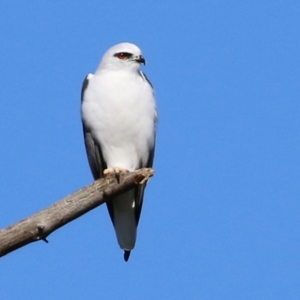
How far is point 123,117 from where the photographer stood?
29.6 ft

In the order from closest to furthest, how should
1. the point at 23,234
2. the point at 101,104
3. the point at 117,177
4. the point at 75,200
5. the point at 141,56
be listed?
the point at 23,234 → the point at 75,200 → the point at 117,177 → the point at 101,104 → the point at 141,56

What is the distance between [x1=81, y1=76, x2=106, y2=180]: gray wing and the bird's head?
0.35m

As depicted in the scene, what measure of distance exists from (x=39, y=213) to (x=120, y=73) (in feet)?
10.6

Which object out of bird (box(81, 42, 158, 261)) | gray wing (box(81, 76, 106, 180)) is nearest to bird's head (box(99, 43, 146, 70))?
bird (box(81, 42, 158, 261))

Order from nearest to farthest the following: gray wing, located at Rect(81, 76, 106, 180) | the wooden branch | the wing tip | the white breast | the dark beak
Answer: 1. the wooden branch
2. the white breast
3. gray wing, located at Rect(81, 76, 106, 180)
4. the wing tip
5. the dark beak

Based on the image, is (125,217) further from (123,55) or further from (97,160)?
(123,55)

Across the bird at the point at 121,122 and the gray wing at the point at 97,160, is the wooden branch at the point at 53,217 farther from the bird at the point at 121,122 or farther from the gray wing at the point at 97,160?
the gray wing at the point at 97,160

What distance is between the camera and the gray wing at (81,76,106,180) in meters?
9.20

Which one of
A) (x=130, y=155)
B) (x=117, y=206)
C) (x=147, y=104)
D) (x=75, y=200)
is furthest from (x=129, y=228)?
(x=75, y=200)

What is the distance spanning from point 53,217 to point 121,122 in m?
2.66

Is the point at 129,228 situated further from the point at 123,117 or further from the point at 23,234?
the point at 23,234

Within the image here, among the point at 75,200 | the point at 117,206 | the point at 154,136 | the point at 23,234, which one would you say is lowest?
the point at 23,234

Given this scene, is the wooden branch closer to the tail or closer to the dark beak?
the tail

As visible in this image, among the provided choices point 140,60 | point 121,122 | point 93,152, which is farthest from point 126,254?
point 140,60
